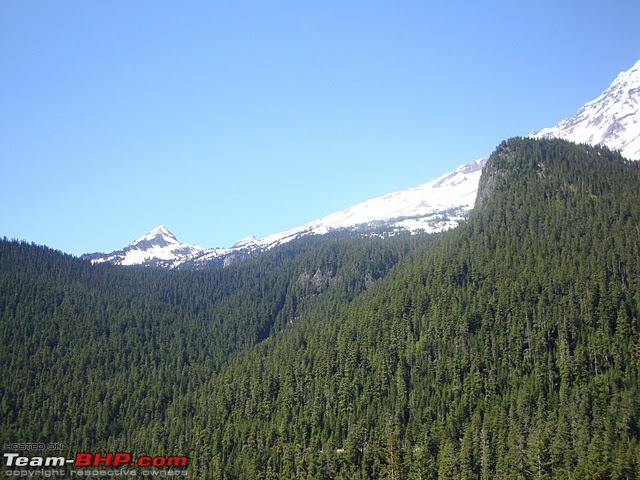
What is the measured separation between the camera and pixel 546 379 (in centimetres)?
12581

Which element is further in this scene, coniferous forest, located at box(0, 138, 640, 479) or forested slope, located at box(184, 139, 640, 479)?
coniferous forest, located at box(0, 138, 640, 479)

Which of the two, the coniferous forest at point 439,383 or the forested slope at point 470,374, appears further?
the coniferous forest at point 439,383

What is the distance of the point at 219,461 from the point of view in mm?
136500

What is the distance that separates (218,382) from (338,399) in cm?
4641

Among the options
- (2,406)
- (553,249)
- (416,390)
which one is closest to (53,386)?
(2,406)

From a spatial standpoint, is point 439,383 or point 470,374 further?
point 439,383

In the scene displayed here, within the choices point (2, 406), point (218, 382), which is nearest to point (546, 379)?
point (218, 382)

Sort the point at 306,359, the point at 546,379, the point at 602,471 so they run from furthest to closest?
the point at 306,359 < the point at 546,379 < the point at 602,471

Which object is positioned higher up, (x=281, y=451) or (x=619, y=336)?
(x=619, y=336)

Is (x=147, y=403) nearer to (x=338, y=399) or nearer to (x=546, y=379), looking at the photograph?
(x=338, y=399)

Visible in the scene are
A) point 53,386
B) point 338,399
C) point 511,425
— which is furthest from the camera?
point 53,386

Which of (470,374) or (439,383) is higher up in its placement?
(470,374)

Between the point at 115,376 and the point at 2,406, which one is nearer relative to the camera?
the point at 2,406

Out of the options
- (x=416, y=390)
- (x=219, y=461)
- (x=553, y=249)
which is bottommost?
(x=219, y=461)
